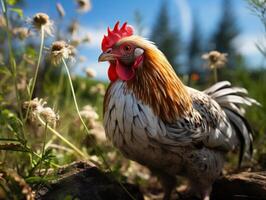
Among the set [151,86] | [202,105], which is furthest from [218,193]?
[151,86]

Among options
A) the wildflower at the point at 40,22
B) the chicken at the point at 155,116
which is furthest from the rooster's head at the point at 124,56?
the wildflower at the point at 40,22

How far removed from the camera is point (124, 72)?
2.82 m

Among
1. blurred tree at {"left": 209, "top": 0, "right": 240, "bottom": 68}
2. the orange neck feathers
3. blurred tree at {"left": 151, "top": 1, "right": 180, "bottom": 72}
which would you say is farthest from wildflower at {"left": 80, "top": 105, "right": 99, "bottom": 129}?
blurred tree at {"left": 209, "top": 0, "right": 240, "bottom": 68}

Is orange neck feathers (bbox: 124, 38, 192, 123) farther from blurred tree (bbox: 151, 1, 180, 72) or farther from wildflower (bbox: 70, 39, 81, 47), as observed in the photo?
blurred tree (bbox: 151, 1, 180, 72)

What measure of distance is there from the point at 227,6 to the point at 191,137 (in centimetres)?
2711

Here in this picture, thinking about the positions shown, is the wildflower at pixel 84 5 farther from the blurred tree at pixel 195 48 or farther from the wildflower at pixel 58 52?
the blurred tree at pixel 195 48

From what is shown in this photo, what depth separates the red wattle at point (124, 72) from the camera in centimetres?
280

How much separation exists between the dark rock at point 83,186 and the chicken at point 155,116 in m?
0.24

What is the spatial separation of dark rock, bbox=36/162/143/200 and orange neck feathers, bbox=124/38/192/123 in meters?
0.58

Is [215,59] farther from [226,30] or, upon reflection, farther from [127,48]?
[226,30]

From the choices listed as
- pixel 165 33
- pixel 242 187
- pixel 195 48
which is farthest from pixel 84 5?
pixel 195 48

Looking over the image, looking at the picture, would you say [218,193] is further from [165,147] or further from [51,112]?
[51,112]

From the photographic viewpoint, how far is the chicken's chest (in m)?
2.63

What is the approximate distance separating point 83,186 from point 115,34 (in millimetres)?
1091
